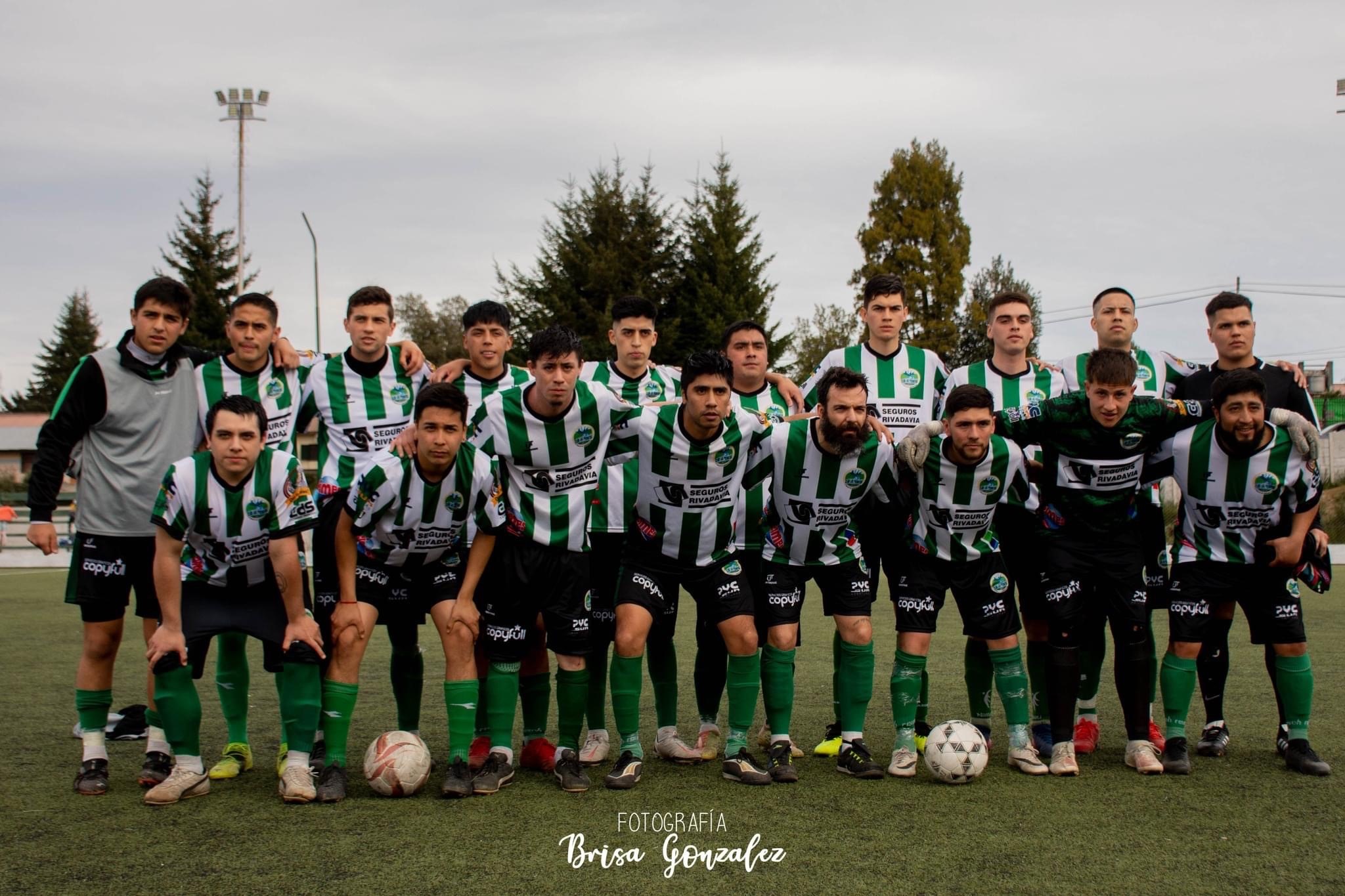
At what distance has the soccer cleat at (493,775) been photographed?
14.6 feet

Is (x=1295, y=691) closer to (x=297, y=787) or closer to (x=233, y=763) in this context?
(x=297, y=787)

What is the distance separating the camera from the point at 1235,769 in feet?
15.7

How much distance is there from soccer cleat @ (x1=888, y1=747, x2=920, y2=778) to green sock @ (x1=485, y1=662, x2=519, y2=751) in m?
1.63

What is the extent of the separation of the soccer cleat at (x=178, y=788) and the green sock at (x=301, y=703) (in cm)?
35

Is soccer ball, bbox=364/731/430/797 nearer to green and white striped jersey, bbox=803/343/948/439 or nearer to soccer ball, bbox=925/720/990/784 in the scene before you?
soccer ball, bbox=925/720/990/784

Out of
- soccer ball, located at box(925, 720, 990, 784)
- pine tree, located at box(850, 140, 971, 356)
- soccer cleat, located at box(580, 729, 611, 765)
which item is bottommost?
soccer cleat, located at box(580, 729, 611, 765)

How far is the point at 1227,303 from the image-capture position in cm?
541

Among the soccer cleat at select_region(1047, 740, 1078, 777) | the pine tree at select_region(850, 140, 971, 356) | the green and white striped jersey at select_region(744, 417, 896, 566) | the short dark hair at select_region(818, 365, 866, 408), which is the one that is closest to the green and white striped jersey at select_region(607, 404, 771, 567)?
the green and white striped jersey at select_region(744, 417, 896, 566)

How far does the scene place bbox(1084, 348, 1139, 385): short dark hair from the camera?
482 cm

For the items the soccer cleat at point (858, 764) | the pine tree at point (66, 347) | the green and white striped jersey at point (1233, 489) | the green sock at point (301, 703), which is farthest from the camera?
the pine tree at point (66, 347)

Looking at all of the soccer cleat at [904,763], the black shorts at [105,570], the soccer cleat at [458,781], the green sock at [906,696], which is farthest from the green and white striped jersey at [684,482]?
the black shorts at [105,570]

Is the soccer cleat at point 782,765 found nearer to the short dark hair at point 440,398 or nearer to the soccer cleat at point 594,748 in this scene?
the soccer cleat at point 594,748

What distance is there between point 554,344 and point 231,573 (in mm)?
1627

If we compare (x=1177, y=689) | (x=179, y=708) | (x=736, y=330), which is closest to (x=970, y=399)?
(x=736, y=330)
